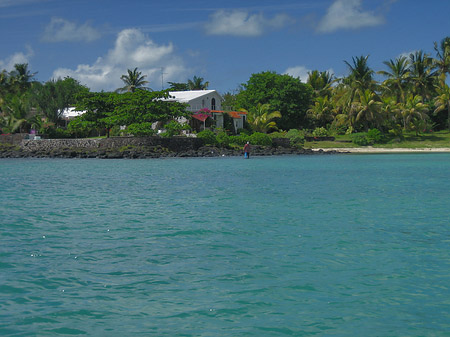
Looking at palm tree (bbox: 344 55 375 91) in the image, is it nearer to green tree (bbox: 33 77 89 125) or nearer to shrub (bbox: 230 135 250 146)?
shrub (bbox: 230 135 250 146)

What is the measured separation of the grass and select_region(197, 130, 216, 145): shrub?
1331 centimetres

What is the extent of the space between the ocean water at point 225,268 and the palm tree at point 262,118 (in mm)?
53170

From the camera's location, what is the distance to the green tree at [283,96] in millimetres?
74250

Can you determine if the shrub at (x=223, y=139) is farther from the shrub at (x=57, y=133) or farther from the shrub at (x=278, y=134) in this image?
the shrub at (x=57, y=133)

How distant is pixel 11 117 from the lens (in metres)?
67.4

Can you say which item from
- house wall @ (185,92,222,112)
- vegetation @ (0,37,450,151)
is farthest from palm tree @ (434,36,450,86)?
house wall @ (185,92,222,112)

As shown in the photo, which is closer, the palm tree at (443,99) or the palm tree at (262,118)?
the palm tree at (443,99)

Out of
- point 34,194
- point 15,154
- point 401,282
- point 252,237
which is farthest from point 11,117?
point 401,282

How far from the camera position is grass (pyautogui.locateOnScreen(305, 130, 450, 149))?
66000 millimetres

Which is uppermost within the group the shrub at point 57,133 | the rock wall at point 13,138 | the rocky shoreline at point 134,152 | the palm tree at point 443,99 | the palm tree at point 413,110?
the palm tree at point 443,99

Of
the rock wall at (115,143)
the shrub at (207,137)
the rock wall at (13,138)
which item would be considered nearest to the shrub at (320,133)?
the shrub at (207,137)

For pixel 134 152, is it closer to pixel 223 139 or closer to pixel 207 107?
pixel 223 139

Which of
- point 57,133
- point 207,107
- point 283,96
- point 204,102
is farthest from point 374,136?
point 57,133

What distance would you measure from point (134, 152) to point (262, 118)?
23097mm
